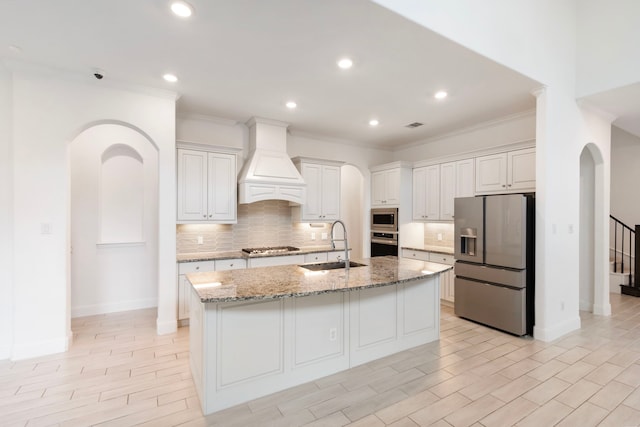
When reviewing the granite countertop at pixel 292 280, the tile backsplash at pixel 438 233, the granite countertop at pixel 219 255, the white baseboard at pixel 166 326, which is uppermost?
the tile backsplash at pixel 438 233

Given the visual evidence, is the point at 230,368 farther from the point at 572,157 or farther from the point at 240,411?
the point at 572,157

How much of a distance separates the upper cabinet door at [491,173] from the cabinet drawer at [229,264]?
146 inches

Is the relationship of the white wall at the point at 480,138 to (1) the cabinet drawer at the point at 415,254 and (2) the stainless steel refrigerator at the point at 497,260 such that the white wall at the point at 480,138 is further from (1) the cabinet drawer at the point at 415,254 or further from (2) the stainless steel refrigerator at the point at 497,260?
(1) the cabinet drawer at the point at 415,254

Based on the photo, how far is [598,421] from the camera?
85.7 inches

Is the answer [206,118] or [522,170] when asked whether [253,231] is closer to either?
[206,118]

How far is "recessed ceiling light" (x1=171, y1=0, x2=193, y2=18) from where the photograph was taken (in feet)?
7.16

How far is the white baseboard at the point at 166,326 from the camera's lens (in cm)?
373

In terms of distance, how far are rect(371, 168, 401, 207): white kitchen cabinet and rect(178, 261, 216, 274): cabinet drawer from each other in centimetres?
335

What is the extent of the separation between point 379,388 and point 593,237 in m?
4.34

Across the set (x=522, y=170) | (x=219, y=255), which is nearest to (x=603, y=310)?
(x=522, y=170)

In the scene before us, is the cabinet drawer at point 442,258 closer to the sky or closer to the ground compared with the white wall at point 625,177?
closer to the ground

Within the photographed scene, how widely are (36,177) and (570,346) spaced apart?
19.6 feet

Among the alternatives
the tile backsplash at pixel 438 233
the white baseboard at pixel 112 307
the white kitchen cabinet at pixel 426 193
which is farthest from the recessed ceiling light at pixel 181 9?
the tile backsplash at pixel 438 233

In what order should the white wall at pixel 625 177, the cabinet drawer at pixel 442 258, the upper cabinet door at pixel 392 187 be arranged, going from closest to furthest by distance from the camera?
the cabinet drawer at pixel 442 258, the upper cabinet door at pixel 392 187, the white wall at pixel 625 177
